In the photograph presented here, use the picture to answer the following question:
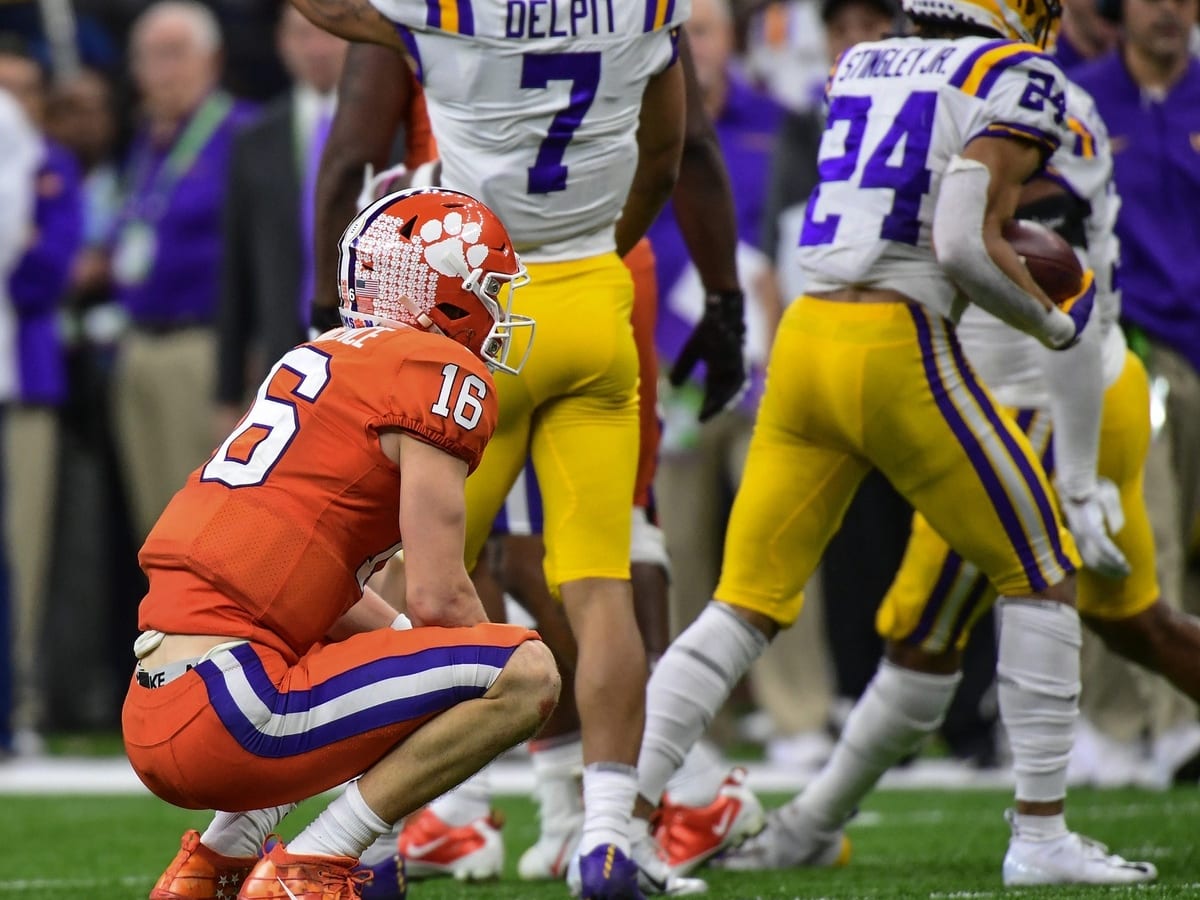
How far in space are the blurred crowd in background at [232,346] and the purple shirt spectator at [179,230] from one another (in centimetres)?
1

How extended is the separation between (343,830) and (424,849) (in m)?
1.45

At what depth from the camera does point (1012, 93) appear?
4.14 m

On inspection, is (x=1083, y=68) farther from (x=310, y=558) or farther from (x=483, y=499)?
(x=310, y=558)

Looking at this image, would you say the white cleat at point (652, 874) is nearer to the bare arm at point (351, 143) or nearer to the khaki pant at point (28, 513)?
the bare arm at point (351, 143)

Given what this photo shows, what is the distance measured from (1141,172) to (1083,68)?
1.32 feet

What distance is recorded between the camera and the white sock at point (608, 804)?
3.92m

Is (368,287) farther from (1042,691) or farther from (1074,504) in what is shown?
(1074,504)

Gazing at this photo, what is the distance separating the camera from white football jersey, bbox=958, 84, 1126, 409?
495 centimetres

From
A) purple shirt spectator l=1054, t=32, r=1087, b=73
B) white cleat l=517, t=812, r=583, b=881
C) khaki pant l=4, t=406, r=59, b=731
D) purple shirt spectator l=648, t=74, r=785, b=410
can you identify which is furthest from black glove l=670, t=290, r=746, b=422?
khaki pant l=4, t=406, r=59, b=731

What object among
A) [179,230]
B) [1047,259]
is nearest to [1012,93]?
[1047,259]

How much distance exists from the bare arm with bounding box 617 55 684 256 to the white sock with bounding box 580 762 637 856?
117cm

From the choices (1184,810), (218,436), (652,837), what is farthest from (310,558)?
(218,436)

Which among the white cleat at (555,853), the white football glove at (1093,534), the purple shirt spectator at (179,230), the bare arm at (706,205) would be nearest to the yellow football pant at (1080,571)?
the white football glove at (1093,534)

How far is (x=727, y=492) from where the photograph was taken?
27.4 ft
